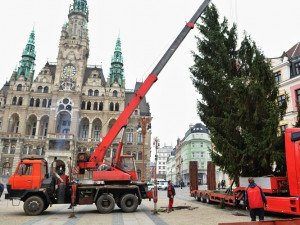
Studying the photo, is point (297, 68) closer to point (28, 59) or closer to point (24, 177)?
point (24, 177)

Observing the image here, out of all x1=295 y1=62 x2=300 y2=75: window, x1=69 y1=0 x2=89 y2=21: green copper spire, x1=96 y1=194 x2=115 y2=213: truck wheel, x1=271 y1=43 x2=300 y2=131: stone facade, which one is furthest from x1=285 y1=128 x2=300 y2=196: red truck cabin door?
x1=69 y1=0 x2=89 y2=21: green copper spire

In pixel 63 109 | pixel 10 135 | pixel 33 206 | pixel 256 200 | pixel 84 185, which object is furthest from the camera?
pixel 63 109

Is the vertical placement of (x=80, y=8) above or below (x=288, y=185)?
above

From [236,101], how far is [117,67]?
50670 millimetres

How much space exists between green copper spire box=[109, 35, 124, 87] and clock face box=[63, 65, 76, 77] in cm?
900

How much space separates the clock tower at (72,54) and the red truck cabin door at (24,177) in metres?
40.9

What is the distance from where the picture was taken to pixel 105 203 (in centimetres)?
1374

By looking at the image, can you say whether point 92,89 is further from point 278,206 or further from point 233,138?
point 278,206

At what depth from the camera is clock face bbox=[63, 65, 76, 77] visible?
5409 cm

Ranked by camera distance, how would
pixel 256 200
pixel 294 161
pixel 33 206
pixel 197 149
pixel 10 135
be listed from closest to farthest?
pixel 256 200, pixel 294 161, pixel 33 206, pixel 10 135, pixel 197 149

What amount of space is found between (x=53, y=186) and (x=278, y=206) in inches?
435

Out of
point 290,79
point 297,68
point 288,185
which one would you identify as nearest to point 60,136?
point 290,79

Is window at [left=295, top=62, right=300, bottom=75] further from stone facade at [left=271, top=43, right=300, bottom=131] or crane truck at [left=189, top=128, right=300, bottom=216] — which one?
crane truck at [left=189, top=128, right=300, bottom=216]

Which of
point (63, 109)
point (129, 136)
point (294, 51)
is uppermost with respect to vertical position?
point (294, 51)
